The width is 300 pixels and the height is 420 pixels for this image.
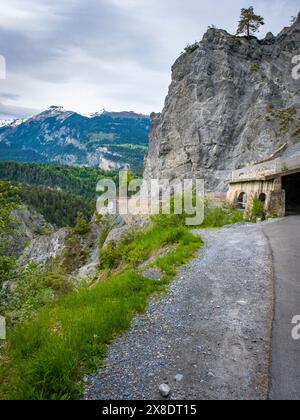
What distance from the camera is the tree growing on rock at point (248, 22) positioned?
73.2 metres

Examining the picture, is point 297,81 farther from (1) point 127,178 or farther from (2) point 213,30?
(1) point 127,178

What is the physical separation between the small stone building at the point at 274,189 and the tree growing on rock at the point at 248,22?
5978 cm

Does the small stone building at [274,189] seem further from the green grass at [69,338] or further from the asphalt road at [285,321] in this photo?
the green grass at [69,338]

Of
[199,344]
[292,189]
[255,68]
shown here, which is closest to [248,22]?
[255,68]

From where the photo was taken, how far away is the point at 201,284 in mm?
10461

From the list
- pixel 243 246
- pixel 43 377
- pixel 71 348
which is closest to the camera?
pixel 43 377

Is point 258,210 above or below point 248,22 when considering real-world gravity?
below

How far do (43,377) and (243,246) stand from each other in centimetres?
1188

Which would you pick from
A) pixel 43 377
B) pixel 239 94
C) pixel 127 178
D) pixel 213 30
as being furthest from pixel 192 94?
pixel 43 377

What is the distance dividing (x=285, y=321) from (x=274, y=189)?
56.7 ft

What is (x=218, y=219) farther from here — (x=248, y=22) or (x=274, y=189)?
(x=248, y=22)

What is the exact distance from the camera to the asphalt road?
5.52 m

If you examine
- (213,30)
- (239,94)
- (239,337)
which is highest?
(213,30)

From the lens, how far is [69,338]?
6590 mm
